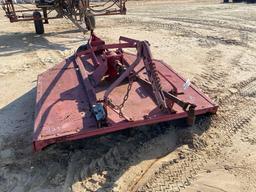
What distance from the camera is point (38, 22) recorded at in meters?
9.73

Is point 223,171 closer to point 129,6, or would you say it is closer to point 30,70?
point 30,70

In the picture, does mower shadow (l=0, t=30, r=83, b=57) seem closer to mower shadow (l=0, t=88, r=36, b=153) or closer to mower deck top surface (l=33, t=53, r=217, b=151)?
mower shadow (l=0, t=88, r=36, b=153)

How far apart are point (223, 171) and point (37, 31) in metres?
7.41

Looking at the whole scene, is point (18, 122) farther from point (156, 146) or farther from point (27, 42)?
point (27, 42)

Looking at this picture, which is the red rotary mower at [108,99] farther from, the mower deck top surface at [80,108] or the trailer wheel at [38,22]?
the trailer wheel at [38,22]

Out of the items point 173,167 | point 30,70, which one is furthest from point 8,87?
point 173,167

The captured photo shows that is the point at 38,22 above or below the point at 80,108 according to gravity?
below

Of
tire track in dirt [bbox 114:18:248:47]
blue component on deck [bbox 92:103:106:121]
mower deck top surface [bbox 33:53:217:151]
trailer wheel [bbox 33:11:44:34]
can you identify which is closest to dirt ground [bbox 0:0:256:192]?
mower deck top surface [bbox 33:53:217:151]

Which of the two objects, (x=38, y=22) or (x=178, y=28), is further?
(x=178, y=28)

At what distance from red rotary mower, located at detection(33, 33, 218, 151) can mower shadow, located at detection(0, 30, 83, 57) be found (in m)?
3.12

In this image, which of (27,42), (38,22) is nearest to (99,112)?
(27,42)

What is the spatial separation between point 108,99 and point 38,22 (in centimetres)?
614

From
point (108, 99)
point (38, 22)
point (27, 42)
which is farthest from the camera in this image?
point (38, 22)

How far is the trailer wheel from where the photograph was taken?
9509 millimetres
